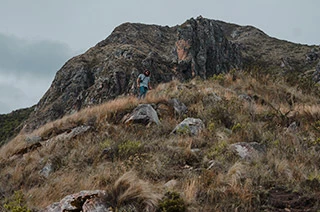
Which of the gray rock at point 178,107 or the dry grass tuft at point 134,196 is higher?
the gray rock at point 178,107

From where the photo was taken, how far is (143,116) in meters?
8.32

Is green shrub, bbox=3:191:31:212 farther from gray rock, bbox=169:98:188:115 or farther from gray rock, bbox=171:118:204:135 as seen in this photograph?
gray rock, bbox=169:98:188:115

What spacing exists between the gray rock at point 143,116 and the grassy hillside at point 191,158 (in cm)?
26

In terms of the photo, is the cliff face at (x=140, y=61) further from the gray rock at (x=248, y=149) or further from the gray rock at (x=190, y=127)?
the gray rock at (x=248, y=149)

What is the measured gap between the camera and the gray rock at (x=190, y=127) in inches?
287

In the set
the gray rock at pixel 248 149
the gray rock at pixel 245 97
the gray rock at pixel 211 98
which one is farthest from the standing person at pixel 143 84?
the gray rock at pixel 248 149

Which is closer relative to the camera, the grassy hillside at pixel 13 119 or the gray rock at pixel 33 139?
the gray rock at pixel 33 139

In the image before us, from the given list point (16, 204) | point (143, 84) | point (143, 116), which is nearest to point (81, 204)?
point (16, 204)

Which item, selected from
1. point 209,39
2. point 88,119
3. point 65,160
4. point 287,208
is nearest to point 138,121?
point 88,119

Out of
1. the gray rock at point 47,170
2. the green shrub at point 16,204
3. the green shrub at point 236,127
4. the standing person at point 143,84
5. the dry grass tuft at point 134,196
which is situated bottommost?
the dry grass tuft at point 134,196

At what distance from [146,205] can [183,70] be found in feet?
193

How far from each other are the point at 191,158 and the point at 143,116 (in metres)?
2.68

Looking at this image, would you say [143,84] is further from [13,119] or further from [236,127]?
[13,119]

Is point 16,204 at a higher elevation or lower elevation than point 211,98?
lower
